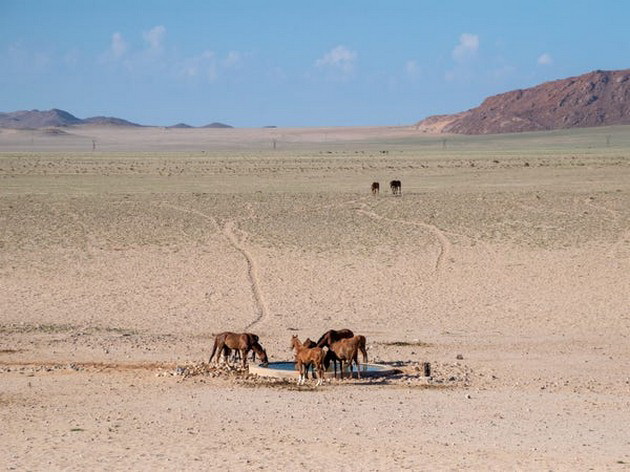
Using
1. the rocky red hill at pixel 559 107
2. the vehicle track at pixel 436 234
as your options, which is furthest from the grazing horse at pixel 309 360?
the rocky red hill at pixel 559 107

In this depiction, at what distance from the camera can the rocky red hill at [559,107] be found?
163875 mm

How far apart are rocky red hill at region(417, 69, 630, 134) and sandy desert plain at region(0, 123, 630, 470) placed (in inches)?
4993

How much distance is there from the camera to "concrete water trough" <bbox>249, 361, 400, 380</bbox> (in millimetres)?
13734

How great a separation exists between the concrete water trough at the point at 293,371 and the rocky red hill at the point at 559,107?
151 m

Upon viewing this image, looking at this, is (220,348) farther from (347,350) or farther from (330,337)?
(347,350)

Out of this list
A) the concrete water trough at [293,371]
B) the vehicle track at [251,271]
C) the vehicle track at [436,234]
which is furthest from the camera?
the vehicle track at [436,234]

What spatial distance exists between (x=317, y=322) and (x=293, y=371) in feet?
15.3

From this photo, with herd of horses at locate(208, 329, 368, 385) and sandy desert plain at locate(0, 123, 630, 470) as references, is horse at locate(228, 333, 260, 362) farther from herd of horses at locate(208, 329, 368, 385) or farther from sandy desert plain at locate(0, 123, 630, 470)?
sandy desert plain at locate(0, 123, 630, 470)

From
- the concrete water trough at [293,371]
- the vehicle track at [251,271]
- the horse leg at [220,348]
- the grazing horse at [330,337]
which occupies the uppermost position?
the grazing horse at [330,337]

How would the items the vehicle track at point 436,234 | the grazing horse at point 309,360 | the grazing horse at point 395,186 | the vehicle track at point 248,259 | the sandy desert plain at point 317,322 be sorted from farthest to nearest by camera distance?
1. the grazing horse at point 395,186
2. the vehicle track at point 436,234
3. the vehicle track at point 248,259
4. the grazing horse at point 309,360
5. the sandy desert plain at point 317,322

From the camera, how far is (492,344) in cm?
1659

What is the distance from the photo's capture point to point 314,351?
43.4 feet

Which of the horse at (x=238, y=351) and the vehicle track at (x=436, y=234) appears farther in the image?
the vehicle track at (x=436, y=234)

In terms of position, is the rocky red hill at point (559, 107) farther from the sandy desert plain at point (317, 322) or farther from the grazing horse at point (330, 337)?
the grazing horse at point (330, 337)
